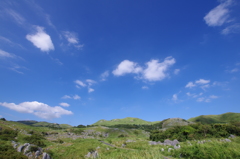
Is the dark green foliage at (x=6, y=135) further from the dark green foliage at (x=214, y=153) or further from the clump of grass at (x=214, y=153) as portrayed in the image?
the dark green foliage at (x=214, y=153)

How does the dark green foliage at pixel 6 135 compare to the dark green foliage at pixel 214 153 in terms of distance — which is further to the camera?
the dark green foliage at pixel 6 135

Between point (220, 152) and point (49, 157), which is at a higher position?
point (220, 152)

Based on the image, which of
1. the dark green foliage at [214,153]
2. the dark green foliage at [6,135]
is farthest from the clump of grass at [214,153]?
the dark green foliage at [6,135]

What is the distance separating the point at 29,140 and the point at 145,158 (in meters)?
45.5

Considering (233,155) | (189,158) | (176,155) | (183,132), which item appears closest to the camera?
(233,155)

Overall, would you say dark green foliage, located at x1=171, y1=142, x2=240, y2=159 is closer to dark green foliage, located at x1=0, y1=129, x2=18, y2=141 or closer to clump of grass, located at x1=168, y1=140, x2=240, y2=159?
clump of grass, located at x1=168, y1=140, x2=240, y2=159

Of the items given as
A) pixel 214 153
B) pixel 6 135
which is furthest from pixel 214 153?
pixel 6 135

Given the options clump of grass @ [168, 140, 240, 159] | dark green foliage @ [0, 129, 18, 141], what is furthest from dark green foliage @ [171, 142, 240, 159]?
dark green foliage @ [0, 129, 18, 141]

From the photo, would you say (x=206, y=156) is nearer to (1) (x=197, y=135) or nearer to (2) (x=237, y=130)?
(1) (x=197, y=135)

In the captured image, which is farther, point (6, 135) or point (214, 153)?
point (6, 135)

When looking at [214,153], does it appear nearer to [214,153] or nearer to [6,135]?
[214,153]

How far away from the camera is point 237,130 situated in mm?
35812

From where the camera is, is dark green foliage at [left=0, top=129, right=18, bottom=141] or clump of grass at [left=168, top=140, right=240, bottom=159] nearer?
clump of grass at [left=168, top=140, right=240, bottom=159]

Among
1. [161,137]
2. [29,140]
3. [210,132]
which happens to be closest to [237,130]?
[210,132]
